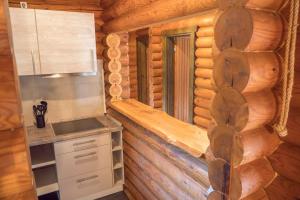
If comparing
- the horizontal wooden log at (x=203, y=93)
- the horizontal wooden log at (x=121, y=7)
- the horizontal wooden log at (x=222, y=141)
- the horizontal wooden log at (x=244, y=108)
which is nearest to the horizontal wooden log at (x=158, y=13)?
the horizontal wooden log at (x=121, y=7)

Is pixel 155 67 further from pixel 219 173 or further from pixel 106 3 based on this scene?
pixel 219 173

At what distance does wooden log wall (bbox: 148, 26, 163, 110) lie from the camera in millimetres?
3824

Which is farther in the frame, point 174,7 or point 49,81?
point 49,81

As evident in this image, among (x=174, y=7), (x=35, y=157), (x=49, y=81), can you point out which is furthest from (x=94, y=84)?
(x=174, y=7)

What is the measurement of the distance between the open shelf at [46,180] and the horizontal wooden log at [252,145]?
7.51 feet

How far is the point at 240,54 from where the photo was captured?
0.84m

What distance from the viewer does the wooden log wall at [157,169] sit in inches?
63.4

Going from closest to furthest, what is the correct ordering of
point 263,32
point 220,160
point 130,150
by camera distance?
point 263,32, point 220,160, point 130,150

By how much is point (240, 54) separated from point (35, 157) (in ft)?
8.37

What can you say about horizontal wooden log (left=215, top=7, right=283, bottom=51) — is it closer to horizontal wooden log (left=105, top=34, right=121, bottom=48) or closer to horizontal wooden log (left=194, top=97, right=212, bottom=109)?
horizontal wooden log (left=105, top=34, right=121, bottom=48)

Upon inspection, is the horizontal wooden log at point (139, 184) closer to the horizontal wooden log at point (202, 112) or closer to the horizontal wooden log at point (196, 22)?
the horizontal wooden log at point (202, 112)

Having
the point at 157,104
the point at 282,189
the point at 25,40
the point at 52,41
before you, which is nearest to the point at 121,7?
the point at 52,41

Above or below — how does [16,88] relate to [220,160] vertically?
above

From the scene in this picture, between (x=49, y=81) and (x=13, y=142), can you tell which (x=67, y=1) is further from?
(x=13, y=142)
